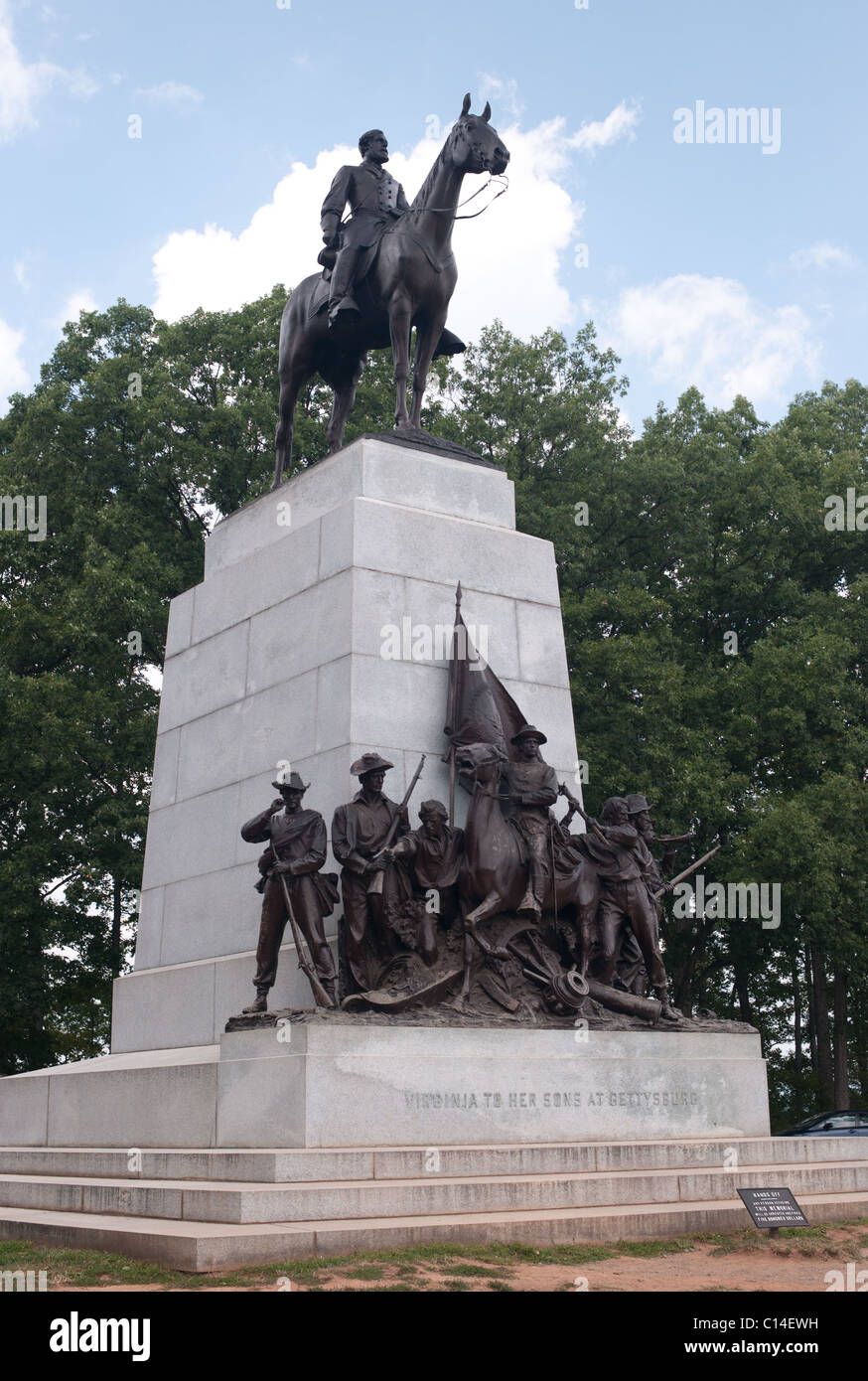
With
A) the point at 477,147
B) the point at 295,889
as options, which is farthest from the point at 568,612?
the point at 295,889

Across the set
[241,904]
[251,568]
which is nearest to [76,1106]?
[241,904]

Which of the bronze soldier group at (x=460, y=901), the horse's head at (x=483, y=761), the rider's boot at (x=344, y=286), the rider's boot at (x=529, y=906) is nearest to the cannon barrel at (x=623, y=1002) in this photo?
the bronze soldier group at (x=460, y=901)

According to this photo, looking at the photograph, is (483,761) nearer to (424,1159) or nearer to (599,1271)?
(424,1159)

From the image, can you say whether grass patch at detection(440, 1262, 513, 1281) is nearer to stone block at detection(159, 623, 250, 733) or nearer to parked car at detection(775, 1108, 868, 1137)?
stone block at detection(159, 623, 250, 733)

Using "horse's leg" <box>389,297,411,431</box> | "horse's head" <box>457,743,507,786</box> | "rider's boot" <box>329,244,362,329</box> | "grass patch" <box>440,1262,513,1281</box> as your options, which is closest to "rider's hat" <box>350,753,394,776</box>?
"horse's head" <box>457,743,507,786</box>

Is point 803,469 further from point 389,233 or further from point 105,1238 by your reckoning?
point 105,1238

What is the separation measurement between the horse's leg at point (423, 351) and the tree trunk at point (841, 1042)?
19.3 m

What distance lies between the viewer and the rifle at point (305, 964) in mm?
12242

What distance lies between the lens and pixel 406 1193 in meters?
9.98

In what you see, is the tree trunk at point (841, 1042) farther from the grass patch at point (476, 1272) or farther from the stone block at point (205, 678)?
the grass patch at point (476, 1272)

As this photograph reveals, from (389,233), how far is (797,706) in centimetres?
1715

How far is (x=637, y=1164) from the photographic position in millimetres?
11977

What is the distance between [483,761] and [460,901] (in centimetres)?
140

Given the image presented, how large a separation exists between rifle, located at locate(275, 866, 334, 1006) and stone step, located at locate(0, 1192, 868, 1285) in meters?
2.47
